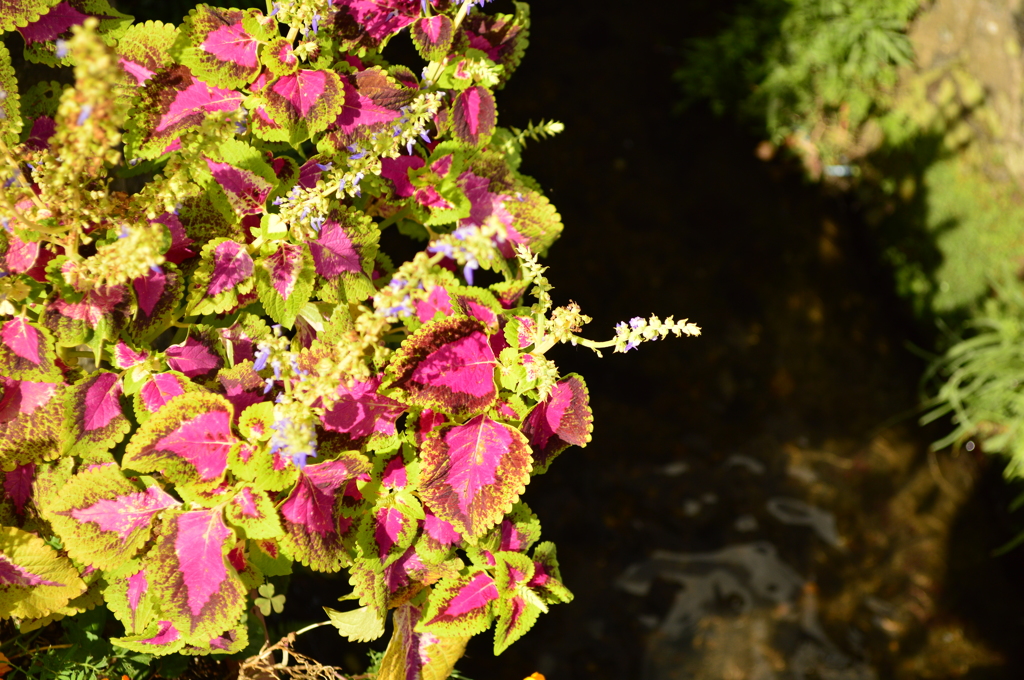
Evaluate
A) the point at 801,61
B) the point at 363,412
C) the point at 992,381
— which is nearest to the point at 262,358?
the point at 363,412

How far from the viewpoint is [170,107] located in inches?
41.1

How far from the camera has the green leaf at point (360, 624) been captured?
1.15 meters

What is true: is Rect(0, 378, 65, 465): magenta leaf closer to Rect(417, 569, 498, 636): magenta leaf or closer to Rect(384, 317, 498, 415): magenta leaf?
Rect(384, 317, 498, 415): magenta leaf

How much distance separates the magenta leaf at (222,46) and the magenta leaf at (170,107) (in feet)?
0.13

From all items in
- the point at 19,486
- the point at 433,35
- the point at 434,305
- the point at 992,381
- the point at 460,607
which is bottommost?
the point at 992,381

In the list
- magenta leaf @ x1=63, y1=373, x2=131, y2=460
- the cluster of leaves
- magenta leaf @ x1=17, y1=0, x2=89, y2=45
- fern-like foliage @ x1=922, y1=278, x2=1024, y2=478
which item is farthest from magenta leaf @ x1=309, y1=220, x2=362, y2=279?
fern-like foliage @ x1=922, y1=278, x2=1024, y2=478

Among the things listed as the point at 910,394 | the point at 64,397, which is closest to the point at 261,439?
the point at 64,397

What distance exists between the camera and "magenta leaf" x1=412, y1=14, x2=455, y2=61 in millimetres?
1073

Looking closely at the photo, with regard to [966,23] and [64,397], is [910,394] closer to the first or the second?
[966,23]

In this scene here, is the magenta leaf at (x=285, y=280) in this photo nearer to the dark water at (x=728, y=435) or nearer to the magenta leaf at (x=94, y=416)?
the magenta leaf at (x=94, y=416)

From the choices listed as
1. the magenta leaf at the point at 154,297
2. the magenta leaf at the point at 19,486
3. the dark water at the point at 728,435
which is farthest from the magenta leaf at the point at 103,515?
the dark water at the point at 728,435

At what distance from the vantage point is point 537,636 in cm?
239

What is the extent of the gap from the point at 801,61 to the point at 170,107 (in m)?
2.75

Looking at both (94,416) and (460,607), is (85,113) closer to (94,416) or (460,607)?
(94,416)
